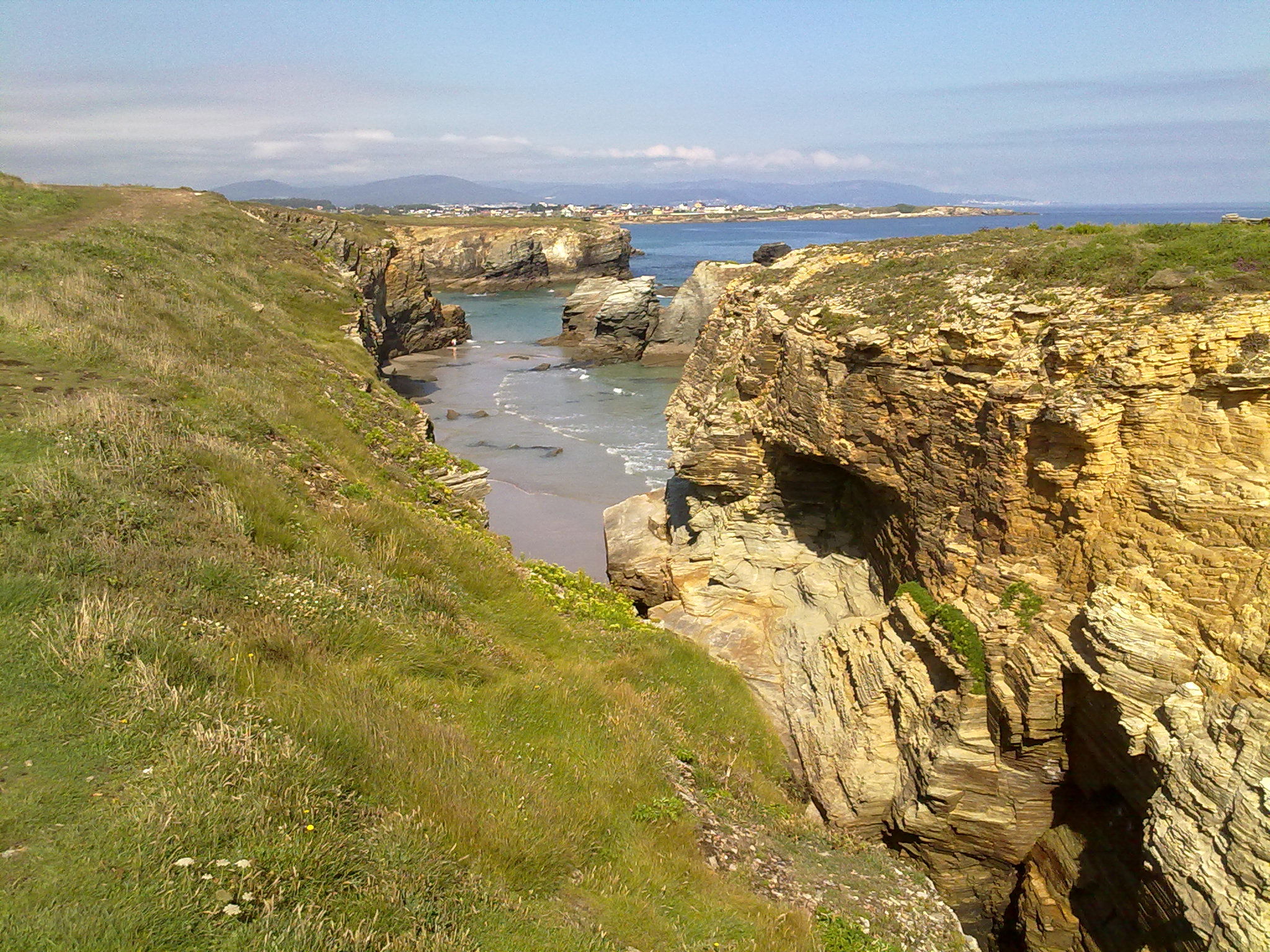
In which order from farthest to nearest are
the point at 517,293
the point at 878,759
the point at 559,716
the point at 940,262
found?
the point at 517,293 < the point at 940,262 < the point at 878,759 < the point at 559,716

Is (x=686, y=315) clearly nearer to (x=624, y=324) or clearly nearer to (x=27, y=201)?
(x=624, y=324)

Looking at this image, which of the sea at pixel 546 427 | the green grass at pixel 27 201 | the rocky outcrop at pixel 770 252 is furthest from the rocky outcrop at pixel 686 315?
the green grass at pixel 27 201

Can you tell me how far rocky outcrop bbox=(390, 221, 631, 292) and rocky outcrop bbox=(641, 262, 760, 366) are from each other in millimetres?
43280

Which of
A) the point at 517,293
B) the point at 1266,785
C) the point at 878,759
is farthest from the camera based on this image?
the point at 517,293

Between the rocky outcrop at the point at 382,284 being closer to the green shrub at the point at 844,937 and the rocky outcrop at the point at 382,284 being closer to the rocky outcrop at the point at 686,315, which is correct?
the rocky outcrop at the point at 686,315

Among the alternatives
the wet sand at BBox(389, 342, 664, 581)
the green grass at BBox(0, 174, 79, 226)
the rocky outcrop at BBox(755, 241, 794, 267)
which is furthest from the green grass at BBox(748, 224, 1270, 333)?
the rocky outcrop at BBox(755, 241, 794, 267)

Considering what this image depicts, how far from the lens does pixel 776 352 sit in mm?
17156

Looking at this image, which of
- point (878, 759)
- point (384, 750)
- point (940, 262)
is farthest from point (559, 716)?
point (940, 262)

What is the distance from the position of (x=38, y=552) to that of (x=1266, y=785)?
11.5 meters

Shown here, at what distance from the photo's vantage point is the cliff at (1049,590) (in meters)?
8.20

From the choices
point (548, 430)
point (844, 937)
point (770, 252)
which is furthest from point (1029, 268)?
point (770, 252)

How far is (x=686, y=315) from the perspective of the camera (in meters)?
57.3

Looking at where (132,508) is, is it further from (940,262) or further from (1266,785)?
(940,262)

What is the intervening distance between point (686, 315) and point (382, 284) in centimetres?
2314
